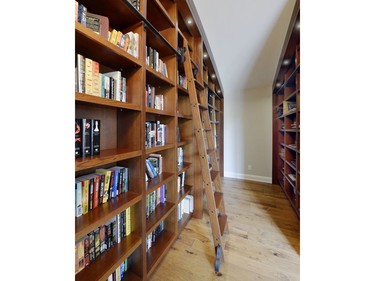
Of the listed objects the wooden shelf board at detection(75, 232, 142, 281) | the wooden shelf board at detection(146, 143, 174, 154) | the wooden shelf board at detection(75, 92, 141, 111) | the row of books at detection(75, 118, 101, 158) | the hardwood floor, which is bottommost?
the hardwood floor

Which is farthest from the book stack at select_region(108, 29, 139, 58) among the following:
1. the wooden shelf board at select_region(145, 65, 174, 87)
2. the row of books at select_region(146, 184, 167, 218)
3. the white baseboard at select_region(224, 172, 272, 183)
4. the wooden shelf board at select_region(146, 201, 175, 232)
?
the white baseboard at select_region(224, 172, 272, 183)

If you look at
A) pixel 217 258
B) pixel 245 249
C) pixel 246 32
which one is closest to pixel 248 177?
pixel 245 249

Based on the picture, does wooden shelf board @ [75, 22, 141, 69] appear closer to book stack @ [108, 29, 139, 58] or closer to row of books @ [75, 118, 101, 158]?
book stack @ [108, 29, 139, 58]

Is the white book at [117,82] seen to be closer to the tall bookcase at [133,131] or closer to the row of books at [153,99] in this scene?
the tall bookcase at [133,131]

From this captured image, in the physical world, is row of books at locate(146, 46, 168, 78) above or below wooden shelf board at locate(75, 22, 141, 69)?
above

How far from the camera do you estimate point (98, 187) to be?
947 mm

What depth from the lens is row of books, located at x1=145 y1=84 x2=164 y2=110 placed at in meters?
1.34

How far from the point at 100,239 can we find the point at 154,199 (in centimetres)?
52

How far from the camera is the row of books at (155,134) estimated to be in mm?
1332

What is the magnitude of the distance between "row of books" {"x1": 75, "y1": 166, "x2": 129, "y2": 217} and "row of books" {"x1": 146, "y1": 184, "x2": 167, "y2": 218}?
0.30 m

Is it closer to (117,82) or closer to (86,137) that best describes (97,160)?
(86,137)

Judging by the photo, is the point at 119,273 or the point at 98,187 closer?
the point at 98,187
